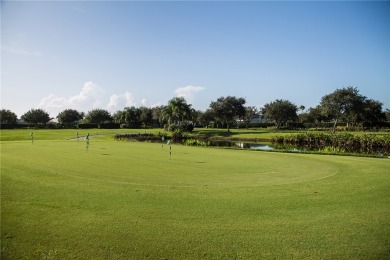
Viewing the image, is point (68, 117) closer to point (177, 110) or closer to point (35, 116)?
point (35, 116)

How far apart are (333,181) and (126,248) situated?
31.7 ft

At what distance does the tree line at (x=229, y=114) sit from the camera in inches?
2781

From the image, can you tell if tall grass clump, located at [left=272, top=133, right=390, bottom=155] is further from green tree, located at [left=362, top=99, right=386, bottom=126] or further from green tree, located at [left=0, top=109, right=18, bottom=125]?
green tree, located at [left=0, top=109, right=18, bottom=125]

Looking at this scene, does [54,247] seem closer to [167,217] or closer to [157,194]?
[167,217]

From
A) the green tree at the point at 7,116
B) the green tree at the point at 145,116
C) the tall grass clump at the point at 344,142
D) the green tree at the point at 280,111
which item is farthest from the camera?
the green tree at the point at 145,116

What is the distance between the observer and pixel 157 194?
A: 1002 centimetres

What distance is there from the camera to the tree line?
232ft

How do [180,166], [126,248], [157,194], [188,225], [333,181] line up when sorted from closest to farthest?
[126,248]
[188,225]
[157,194]
[333,181]
[180,166]

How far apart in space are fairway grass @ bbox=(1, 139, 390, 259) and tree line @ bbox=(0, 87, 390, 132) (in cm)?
5665

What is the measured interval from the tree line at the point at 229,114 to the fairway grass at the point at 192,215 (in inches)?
2230

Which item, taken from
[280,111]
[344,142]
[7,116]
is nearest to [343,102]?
[280,111]

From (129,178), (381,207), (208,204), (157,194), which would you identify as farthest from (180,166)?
(381,207)

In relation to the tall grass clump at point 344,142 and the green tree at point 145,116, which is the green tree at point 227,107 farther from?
the green tree at point 145,116

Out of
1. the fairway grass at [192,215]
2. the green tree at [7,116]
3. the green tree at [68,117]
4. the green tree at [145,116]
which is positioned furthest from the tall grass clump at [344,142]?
the green tree at [68,117]
